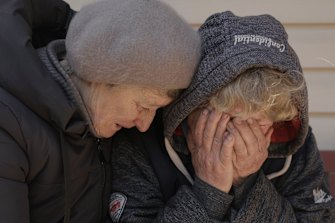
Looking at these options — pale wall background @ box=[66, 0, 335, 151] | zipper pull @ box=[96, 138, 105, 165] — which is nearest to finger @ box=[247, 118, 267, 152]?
zipper pull @ box=[96, 138, 105, 165]

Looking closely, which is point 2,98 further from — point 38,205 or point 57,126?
point 38,205

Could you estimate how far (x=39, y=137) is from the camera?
5.56 ft

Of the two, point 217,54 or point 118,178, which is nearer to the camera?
point 217,54

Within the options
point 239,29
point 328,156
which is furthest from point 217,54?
point 328,156

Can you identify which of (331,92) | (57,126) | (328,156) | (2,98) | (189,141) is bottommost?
(328,156)

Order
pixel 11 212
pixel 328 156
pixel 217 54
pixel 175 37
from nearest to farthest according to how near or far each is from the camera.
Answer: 1. pixel 11 212
2. pixel 175 37
3. pixel 217 54
4. pixel 328 156

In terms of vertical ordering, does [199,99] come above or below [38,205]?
above

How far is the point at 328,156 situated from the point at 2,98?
1854 mm

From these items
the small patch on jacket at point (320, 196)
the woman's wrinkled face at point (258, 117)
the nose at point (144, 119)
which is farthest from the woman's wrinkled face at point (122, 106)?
the small patch on jacket at point (320, 196)

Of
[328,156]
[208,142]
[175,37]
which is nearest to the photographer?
[175,37]

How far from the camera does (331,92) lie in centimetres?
304

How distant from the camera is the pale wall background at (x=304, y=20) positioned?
296cm

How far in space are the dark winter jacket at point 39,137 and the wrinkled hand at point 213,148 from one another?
351 millimetres

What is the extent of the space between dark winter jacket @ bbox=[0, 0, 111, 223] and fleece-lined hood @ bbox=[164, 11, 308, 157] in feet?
1.25
